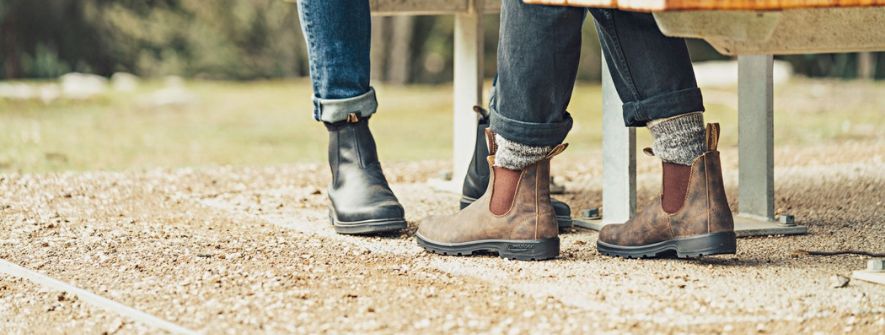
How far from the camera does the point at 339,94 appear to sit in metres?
2.56

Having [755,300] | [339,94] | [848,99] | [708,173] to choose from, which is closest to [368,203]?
[339,94]

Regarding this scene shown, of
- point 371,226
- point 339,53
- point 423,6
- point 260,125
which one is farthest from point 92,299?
point 260,125

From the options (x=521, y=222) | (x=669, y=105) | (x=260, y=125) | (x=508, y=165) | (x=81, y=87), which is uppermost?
(x=669, y=105)

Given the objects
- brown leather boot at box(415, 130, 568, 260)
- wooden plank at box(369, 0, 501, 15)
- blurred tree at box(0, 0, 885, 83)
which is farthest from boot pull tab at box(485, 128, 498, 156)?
blurred tree at box(0, 0, 885, 83)

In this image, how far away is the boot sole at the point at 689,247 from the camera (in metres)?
2.09

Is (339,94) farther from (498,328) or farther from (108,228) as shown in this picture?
(498,328)

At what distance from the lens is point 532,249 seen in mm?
2174

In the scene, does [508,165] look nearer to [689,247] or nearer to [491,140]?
[491,140]

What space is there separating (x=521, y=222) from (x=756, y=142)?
74 cm

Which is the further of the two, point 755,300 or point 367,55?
point 367,55

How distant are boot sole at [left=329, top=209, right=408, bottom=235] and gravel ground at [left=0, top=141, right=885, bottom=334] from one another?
2 cm

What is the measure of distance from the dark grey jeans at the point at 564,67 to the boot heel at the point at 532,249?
0.19 m

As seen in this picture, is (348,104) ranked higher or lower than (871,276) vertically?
higher

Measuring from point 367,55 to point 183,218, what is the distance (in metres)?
0.63
